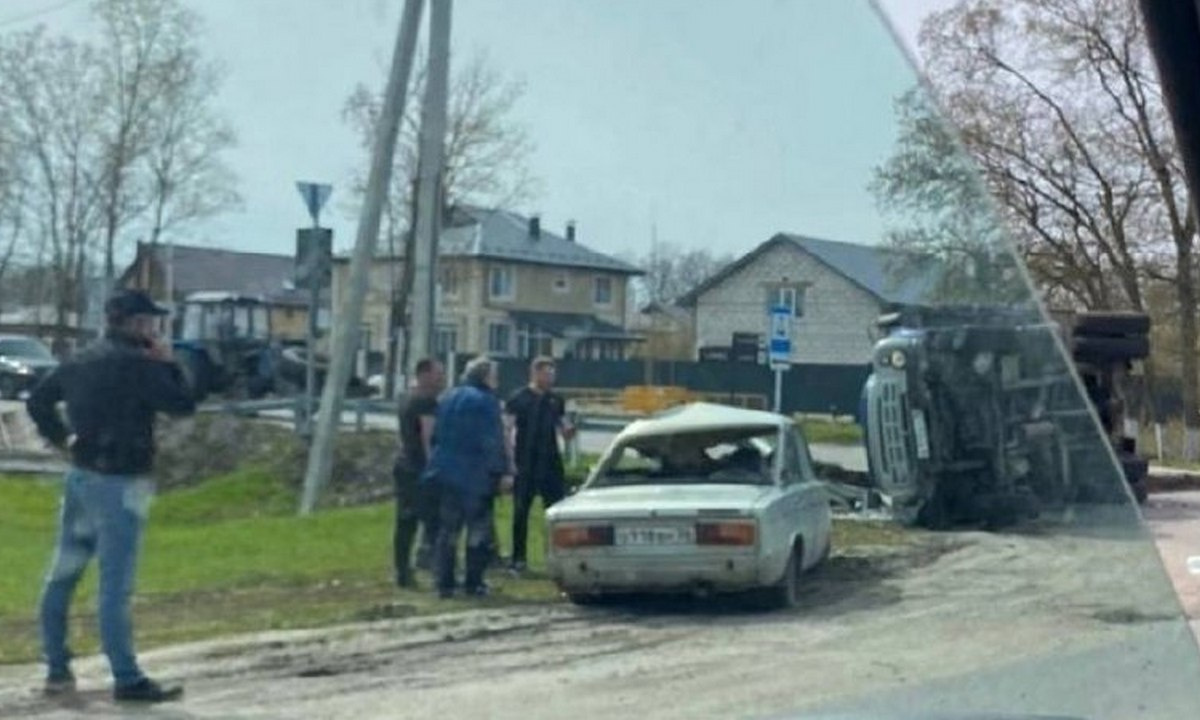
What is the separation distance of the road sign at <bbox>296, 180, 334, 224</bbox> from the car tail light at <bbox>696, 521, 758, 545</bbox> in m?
0.67

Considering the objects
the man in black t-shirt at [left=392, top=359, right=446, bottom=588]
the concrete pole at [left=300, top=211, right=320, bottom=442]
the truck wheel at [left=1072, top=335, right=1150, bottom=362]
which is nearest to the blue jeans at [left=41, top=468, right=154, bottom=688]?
the concrete pole at [left=300, top=211, right=320, bottom=442]

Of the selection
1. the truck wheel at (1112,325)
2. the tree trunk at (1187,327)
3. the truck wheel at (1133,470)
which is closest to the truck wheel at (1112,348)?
the truck wheel at (1112,325)

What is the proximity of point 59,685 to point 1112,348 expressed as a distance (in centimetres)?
1137

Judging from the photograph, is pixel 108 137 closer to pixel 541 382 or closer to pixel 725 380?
pixel 541 382

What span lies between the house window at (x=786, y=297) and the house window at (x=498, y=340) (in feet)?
1.14

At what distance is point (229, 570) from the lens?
3080mm

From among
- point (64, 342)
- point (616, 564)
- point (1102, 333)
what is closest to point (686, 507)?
point (616, 564)

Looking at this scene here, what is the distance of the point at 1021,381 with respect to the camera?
113 inches

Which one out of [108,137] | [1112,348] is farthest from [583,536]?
[1112,348]

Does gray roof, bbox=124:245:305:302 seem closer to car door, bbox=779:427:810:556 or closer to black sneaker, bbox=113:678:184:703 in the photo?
black sneaker, bbox=113:678:184:703

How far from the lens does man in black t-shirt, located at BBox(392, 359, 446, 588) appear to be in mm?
2904

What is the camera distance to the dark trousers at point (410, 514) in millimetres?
2994

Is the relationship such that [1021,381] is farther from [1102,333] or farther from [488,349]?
[1102,333]

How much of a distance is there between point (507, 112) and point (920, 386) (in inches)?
25.3
